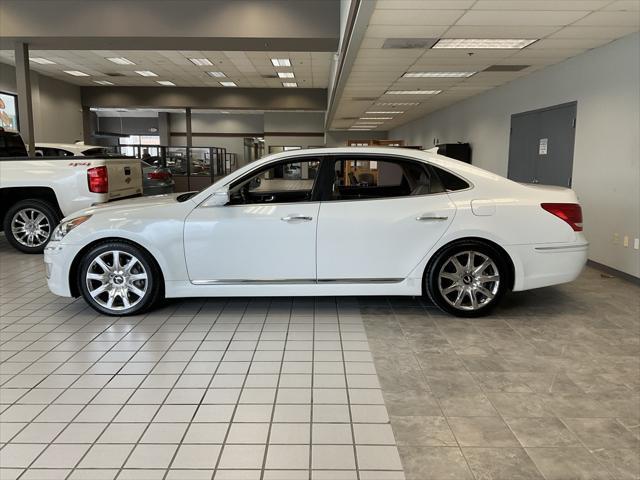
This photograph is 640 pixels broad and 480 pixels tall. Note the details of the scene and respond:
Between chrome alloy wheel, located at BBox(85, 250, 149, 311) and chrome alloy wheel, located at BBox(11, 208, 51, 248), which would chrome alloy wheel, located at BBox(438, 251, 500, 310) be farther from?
chrome alloy wheel, located at BBox(11, 208, 51, 248)

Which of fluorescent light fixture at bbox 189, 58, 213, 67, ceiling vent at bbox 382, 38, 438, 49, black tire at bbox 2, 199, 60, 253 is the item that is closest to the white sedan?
ceiling vent at bbox 382, 38, 438, 49

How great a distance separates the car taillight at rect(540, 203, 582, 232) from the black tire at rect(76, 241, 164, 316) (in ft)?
11.7

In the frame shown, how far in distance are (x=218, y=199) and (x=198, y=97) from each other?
17942 millimetres

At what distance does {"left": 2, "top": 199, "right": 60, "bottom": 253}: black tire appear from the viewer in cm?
773

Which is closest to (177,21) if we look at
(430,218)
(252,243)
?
(252,243)

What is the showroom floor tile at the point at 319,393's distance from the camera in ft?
8.07

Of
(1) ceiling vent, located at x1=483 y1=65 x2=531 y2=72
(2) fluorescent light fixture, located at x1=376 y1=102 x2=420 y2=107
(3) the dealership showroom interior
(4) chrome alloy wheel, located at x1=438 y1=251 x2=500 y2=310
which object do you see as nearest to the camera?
(3) the dealership showroom interior

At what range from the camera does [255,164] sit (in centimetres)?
463

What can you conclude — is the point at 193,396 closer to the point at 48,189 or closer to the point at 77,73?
the point at 48,189

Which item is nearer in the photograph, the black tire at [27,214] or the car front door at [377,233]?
the car front door at [377,233]

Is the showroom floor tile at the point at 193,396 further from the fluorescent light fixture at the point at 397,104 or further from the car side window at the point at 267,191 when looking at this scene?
the fluorescent light fixture at the point at 397,104

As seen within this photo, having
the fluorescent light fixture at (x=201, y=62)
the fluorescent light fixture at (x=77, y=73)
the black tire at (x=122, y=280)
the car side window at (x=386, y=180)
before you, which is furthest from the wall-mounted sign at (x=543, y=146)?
the fluorescent light fixture at (x=77, y=73)

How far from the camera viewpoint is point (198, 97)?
21.1m

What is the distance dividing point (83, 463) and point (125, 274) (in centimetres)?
239
